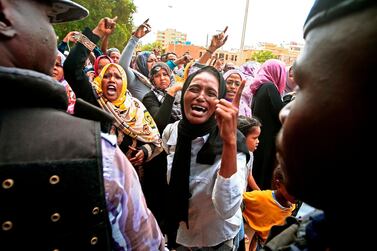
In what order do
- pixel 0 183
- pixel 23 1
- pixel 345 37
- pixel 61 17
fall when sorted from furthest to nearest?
pixel 61 17, pixel 23 1, pixel 0 183, pixel 345 37

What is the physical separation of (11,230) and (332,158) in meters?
0.84

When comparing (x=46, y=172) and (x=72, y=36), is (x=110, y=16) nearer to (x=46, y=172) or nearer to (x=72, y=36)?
(x=72, y=36)

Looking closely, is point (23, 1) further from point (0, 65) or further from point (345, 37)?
point (345, 37)

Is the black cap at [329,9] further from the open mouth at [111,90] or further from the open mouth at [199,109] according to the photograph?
the open mouth at [111,90]

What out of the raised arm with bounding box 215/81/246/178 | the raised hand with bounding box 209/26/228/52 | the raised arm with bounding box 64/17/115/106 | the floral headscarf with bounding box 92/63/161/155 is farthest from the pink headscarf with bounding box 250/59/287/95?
the raised arm with bounding box 215/81/246/178

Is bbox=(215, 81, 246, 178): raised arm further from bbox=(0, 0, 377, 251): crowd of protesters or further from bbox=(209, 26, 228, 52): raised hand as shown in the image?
bbox=(209, 26, 228, 52): raised hand

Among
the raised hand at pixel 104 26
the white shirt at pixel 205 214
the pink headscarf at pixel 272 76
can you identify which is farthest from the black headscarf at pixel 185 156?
the pink headscarf at pixel 272 76

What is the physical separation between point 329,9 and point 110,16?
2619 cm

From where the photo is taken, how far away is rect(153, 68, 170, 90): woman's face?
14.3 feet

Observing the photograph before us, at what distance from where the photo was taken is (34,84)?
0.85 metres

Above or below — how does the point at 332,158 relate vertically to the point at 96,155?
above

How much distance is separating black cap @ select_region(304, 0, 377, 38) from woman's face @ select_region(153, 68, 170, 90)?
3.77m

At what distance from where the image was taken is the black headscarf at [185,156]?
1934mm

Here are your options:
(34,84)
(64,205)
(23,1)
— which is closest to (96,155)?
(64,205)
